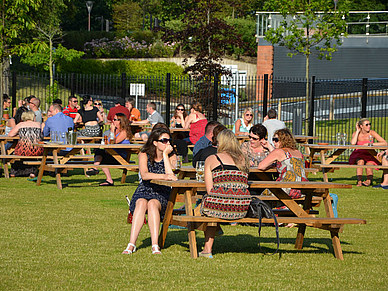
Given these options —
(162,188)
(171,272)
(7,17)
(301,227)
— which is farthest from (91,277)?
(7,17)

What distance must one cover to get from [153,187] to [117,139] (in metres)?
4.87

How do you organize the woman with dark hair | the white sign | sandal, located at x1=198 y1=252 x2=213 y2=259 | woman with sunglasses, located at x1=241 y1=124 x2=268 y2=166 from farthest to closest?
1. the white sign
2. the woman with dark hair
3. woman with sunglasses, located at x1=241 y1=124 x2=268 y2=166
4. sandal, located at x1=198 y1=252 x2=213 y2=259

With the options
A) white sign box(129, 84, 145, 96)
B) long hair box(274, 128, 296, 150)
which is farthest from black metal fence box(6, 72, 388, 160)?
long hair box(274, 128, 296, 150)

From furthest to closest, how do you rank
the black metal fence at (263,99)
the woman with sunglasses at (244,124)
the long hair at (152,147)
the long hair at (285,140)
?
the black metal fence at (263,99)
the woman with sunglasses at (244,124)
the long hair at (285,140)
the long hair at (152,147)

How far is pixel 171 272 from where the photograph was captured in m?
5.90

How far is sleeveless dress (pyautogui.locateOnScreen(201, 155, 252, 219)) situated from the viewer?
630 centimetres

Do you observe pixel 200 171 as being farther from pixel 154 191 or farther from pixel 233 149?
pixel 154 191

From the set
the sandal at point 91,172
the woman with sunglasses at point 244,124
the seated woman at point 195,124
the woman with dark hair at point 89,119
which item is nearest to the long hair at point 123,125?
the sandal at point 91,172

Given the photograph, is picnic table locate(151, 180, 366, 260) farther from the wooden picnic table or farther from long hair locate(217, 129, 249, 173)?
the wooden picnic table

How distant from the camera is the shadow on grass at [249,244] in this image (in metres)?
7.06

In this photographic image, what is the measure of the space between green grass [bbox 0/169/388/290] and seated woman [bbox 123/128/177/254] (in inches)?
11.3

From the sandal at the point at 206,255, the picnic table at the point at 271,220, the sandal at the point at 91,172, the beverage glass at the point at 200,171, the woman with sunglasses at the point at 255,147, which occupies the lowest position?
the sandal at the point at 206,255

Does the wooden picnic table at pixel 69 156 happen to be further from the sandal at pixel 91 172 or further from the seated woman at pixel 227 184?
the seated woman at pixel 227 184

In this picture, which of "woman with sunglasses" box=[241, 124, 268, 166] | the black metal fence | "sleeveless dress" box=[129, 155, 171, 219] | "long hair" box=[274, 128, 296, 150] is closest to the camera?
"sleeveless dress" box=[129, 155, 171, 219]
